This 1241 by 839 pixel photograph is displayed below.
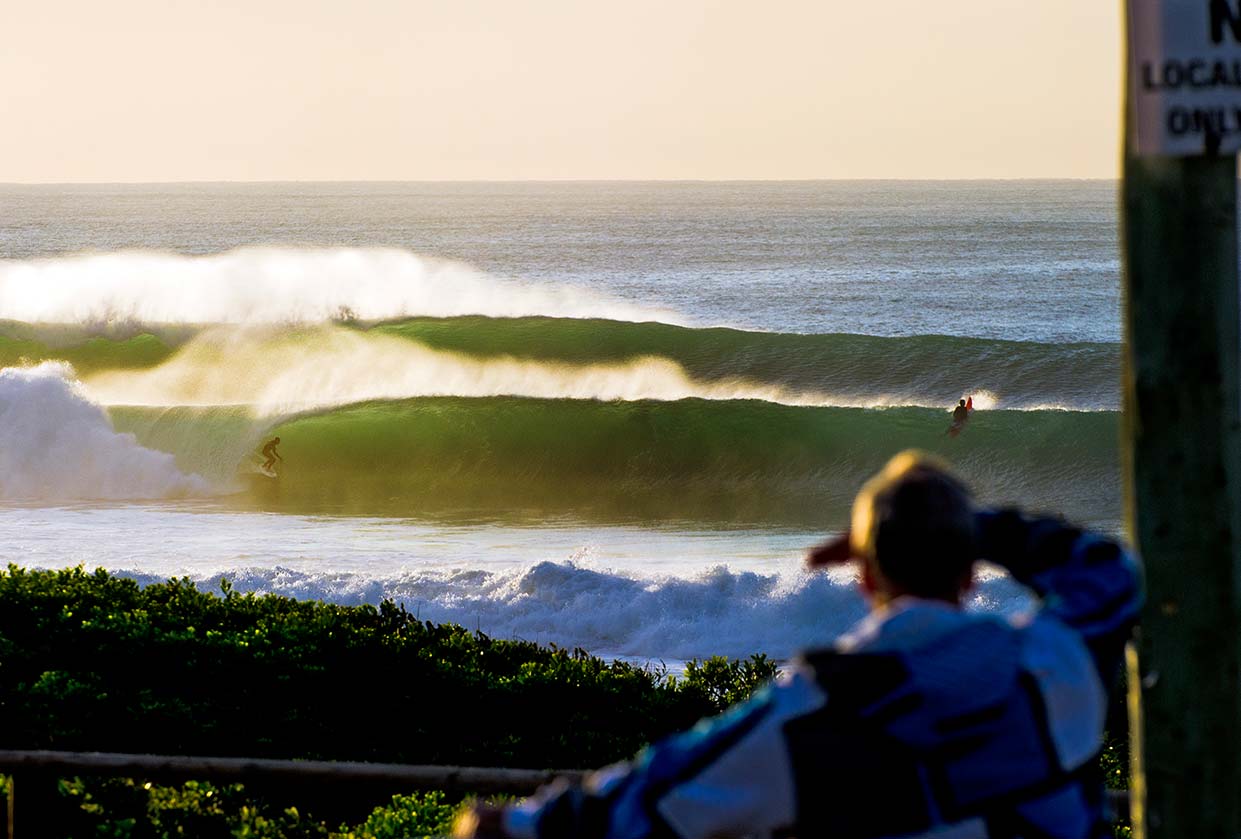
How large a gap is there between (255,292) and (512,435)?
79.3 ft

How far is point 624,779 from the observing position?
1739 mm

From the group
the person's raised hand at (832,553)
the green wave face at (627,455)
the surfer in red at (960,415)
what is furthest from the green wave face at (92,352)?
the person's raised hand at (832,553)

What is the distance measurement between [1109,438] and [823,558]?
24213 mm

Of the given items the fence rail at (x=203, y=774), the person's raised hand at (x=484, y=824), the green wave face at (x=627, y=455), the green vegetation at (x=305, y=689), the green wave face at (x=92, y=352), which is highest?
the person's raised hand at (x=484, y=824)

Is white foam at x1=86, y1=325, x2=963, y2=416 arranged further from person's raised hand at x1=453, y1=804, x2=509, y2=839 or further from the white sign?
person's raised hand at x1=453, y1=804, x2=509, y2=839

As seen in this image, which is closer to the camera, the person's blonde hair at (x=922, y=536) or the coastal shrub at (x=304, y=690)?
the person's blonde hair at (x=922, y=536)

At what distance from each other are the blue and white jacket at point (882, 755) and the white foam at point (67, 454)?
72.5 ft

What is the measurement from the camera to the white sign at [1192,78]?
2465mm

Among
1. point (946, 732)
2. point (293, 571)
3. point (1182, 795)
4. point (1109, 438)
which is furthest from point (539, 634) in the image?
point (1109, 438)

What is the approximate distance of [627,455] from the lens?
24.4 metres

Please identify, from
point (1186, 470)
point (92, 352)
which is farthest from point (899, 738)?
point (92, 352)

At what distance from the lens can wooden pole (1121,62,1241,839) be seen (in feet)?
8.16

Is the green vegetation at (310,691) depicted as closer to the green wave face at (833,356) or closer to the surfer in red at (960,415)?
the surfer in red at (960,415)

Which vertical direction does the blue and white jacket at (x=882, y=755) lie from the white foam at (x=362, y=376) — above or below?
above
